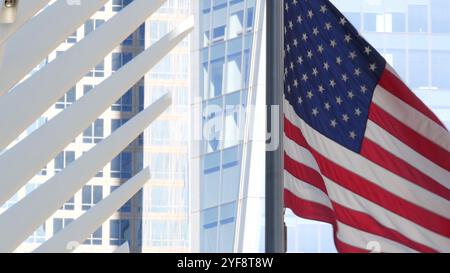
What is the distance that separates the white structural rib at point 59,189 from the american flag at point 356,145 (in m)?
2.20

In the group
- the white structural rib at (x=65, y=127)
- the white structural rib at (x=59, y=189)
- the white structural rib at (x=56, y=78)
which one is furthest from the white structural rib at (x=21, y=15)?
the white structural rib at (x=59, y=189)

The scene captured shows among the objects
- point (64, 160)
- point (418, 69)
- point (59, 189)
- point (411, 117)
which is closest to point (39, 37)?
point (59, 189)

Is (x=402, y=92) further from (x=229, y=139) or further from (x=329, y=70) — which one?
(x=229, y=139)

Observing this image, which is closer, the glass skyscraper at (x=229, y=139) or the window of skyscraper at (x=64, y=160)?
the glass skyscraper at (x=229, y=139)

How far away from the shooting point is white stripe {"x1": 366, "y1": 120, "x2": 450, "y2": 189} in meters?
12.4

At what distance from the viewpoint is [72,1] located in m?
12.4

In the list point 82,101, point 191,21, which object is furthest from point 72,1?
point 191,21

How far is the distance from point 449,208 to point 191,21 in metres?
6.30

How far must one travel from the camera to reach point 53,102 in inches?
496

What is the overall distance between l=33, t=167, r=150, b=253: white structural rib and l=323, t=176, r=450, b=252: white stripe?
3.07m

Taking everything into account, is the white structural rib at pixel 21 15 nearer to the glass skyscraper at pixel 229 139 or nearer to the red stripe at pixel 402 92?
the red stripe at pixel 402 92

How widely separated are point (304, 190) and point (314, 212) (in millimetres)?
204

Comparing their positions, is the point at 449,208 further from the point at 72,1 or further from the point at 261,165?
the point at 261,165

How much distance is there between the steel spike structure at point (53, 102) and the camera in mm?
11344
